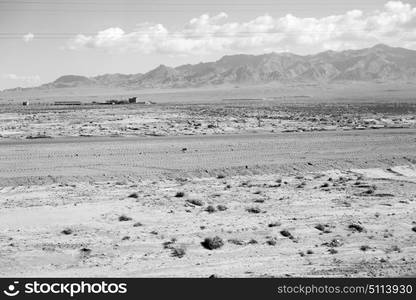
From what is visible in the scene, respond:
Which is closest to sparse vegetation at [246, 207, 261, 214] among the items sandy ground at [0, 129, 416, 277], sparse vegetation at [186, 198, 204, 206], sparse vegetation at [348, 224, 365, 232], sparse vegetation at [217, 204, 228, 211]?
sandy ground at [0, 129, 416, 277]

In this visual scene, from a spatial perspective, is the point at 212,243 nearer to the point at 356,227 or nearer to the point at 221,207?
the point at 221,207

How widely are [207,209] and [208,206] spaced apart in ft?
0.74

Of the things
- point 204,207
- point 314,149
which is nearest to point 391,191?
point 204,207

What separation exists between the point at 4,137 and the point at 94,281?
31.9 metres

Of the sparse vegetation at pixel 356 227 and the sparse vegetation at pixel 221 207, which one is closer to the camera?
the sparse vegetation at pixel 356 227

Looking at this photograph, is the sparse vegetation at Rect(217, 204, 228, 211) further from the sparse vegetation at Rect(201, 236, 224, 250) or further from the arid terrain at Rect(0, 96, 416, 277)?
the sparse vegetation at Rect(201, 236, 224, 250)

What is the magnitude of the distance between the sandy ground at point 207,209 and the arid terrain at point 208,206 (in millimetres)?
59

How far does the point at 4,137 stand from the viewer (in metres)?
40.5

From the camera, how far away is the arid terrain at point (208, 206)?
14070 millimetres

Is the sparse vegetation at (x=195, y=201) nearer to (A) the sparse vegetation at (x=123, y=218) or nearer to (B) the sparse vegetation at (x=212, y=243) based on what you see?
(A) the sparse vegetation at (x=123, y=218)

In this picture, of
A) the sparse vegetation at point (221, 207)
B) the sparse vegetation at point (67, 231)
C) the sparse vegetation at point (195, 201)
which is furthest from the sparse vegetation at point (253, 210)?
the sparse vegetation at point (67, 231)

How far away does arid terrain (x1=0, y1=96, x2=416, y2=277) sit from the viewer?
14.1 meters

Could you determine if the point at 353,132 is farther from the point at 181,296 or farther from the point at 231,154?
the point at 181,296

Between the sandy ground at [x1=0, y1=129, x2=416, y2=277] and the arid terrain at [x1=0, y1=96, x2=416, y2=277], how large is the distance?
0.06 m
